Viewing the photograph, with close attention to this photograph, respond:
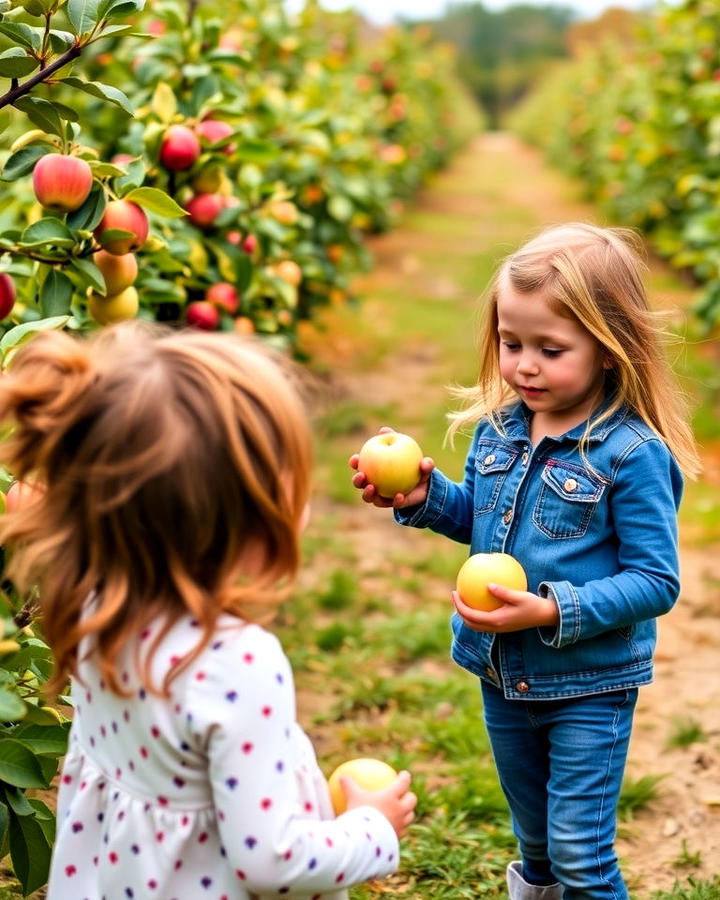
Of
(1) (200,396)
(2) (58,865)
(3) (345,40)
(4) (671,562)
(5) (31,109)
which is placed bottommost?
(2) (58,865)

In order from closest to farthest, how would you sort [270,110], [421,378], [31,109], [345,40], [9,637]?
[9,637] → [31,109] → [270,110] → [421,378] → [345,40]

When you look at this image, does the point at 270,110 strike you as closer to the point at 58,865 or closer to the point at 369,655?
the point at 369,655

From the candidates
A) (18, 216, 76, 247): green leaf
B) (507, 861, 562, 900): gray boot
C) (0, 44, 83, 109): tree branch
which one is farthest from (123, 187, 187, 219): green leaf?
(507, 861, 562, 900): gray boot

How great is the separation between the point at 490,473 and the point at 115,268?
30.9 inches

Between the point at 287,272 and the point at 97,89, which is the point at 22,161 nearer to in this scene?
the point at 97,89

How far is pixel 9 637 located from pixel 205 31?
89.5 inches

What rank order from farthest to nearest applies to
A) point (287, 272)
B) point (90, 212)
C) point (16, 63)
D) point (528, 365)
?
point (287, 272)
point (90, 212)
point (16, 63)
point (528, 365)

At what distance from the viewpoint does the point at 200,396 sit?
121 centimetres

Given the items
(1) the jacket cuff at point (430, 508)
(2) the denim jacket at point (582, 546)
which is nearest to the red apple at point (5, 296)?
(1) the jacket cuff at point (430, 508)

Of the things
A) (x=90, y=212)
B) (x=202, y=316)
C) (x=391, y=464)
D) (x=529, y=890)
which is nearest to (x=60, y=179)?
(x=90, y=212)

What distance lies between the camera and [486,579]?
5.58 feet


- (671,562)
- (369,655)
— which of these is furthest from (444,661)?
(671,562)

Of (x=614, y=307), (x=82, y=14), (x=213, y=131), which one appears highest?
(x=82, y=14)

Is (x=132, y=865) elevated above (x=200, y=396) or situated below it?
below
